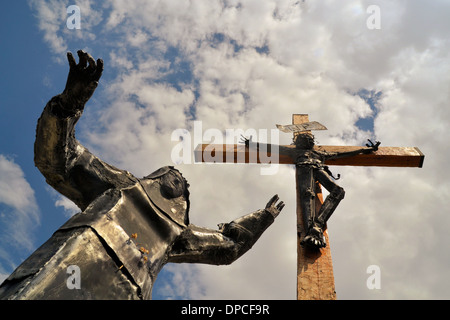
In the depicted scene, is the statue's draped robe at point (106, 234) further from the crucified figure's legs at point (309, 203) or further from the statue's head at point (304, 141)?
the statue's head at point (304, 141)

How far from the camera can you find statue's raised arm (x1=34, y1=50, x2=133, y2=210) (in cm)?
301

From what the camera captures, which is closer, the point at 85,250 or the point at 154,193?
the point at 85,250

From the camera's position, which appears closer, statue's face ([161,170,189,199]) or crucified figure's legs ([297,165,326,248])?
statue's face ([161,170,189,199])

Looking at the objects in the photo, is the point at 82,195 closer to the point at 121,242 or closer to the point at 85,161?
the point at 85,161

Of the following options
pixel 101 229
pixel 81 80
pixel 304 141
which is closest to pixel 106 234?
pixel 101 229

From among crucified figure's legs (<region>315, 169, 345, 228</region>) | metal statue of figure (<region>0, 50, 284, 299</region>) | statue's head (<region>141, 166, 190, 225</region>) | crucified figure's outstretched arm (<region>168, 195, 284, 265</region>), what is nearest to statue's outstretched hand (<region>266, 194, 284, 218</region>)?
crucified figure's outstretched arm (<region>168, 195, 284, 265</region>)

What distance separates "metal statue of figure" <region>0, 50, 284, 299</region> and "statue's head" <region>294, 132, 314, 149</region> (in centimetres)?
242

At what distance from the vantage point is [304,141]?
20.4 feet

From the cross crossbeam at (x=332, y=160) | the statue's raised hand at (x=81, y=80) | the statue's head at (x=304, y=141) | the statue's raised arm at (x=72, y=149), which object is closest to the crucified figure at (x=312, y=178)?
the statue's head at (x=304, y=141)

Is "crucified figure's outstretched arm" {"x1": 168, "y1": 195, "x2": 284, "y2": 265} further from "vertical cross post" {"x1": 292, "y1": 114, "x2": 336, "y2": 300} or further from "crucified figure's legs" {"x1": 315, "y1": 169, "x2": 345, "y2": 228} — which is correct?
"crucified figure's legs" {"x1": 315, "y1": 169, "x2": 345, "y2": 228}
